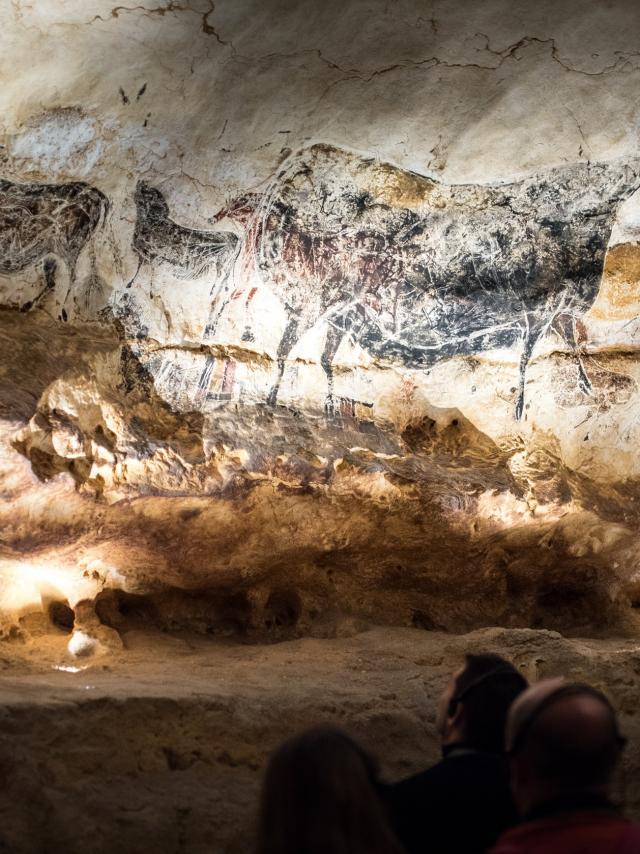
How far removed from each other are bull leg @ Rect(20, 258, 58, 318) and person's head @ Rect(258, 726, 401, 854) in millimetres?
3884

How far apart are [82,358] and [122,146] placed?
4.65 ft

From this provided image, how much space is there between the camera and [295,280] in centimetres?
531

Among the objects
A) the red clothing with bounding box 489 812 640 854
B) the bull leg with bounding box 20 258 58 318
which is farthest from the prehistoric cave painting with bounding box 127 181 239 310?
the red clothing with bounding box 489 812 640 854

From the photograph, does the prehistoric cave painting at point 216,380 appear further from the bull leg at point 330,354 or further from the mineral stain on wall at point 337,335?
the bull leg at point 330,354

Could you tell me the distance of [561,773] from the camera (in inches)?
71.9

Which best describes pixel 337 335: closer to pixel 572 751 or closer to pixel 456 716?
pixel 456 716

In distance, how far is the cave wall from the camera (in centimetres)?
496

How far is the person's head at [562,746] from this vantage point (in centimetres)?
182

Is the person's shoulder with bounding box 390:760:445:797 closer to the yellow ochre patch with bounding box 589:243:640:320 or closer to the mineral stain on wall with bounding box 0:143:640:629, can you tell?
the mineral stain on wall with bounding box 0:143:640:629

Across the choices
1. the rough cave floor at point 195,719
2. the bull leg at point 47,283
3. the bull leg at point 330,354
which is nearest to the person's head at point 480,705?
the rough cave floor at point 195,719

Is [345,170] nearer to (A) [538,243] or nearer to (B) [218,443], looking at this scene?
(A) [538,243]

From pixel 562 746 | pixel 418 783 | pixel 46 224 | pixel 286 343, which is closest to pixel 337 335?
pixel 286 343

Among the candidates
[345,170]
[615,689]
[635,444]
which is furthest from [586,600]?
[345,170]

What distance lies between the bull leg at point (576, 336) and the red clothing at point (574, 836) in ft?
12.8
